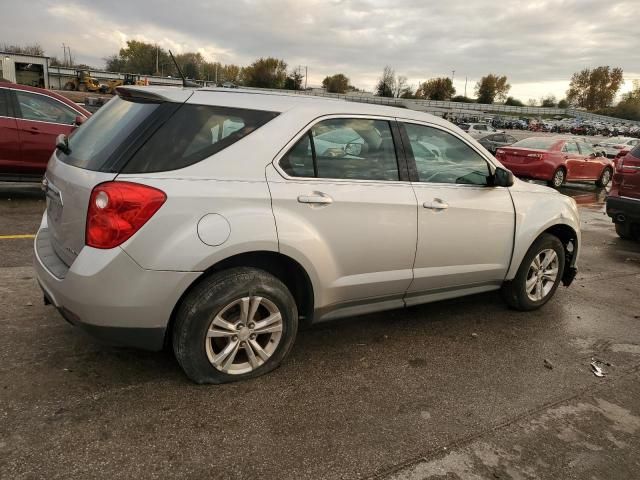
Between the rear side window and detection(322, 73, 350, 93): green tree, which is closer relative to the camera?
the rear side window

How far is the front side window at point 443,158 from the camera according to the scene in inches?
149

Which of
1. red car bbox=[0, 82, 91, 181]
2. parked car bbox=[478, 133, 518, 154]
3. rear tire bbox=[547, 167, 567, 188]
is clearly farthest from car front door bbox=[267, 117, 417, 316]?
parked car bbox=[478, 133, 518, 154]

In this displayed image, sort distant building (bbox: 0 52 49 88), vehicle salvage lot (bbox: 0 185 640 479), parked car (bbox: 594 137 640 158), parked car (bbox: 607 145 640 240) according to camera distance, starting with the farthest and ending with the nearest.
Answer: distant building (bbox: 0 52 49 88), parked car (bbox: 594 137 640 158), parked car (bbox: 607 145 640 240), vehicle salvage lot (bbox: 0 185 640 479)

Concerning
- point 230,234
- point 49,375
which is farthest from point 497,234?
point 49,375

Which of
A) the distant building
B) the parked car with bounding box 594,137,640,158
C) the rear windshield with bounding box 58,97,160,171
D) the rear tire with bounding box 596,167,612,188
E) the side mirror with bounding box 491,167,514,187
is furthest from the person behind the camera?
the distant building

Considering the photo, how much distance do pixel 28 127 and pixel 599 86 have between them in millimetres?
142174

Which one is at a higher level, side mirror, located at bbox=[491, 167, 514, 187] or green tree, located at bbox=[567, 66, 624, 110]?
green tree, located at bbox=[567, 66, 624, 110]

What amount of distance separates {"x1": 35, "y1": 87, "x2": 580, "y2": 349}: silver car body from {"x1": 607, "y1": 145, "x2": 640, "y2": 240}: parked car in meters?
4.59

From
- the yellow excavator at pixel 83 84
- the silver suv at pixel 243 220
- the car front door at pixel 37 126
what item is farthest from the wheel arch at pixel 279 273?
the yellow excavator at pixel 83 84

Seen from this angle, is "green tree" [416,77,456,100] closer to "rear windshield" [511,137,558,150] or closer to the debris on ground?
"rear windshield" [511,137,558,150]

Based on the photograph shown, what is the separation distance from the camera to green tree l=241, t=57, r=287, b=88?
102625 millimetres

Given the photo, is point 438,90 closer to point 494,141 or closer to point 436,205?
point 494,141

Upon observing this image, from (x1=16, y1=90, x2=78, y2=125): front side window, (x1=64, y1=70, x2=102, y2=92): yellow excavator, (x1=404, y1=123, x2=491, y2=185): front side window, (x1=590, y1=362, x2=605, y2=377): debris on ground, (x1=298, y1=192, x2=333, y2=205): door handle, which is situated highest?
(x1=64, y1=70, x2=102, y2=92): yellow excavator

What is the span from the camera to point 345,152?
3.47m
